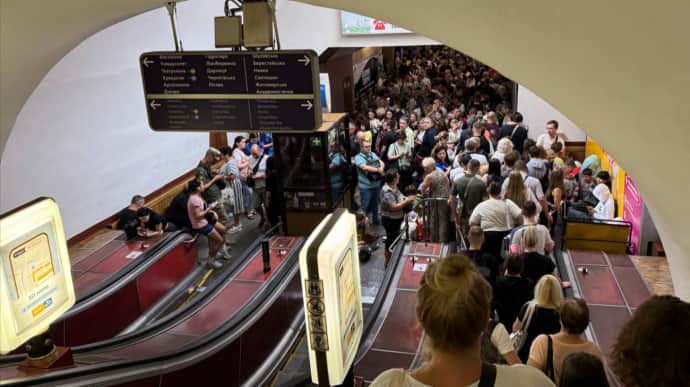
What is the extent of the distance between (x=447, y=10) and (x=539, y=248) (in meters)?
3.74

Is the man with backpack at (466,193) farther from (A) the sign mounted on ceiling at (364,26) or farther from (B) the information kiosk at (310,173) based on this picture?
(A) the sign mounted on ceiling at (364,26)

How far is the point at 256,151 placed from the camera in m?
10.7

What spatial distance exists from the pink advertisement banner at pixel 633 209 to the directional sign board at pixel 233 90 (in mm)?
4923

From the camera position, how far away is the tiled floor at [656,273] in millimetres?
6055

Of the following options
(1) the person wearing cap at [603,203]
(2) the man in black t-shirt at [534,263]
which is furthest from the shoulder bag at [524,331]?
(1) the person wearing cap at [603,203]

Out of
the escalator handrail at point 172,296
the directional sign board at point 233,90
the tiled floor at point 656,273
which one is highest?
the directional sign board at point 233,90

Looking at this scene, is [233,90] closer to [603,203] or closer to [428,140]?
[603,203]

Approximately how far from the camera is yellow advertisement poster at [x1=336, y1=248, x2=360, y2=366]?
305 cm

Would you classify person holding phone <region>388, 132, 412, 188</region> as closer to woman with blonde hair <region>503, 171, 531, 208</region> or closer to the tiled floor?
woman with blonde hair <region>503, 171, 531, 208</region>

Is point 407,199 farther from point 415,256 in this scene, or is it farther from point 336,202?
point 336,202

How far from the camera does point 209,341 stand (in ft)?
18.5

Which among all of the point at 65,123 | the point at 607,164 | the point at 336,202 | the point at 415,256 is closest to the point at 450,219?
the point at 415,256

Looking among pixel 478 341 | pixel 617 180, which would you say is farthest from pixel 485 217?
pixel 478 341

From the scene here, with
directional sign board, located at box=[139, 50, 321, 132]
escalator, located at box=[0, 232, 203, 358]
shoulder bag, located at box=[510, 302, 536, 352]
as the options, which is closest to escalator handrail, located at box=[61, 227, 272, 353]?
escalator, located at box=[0, 232, 203, 358]
